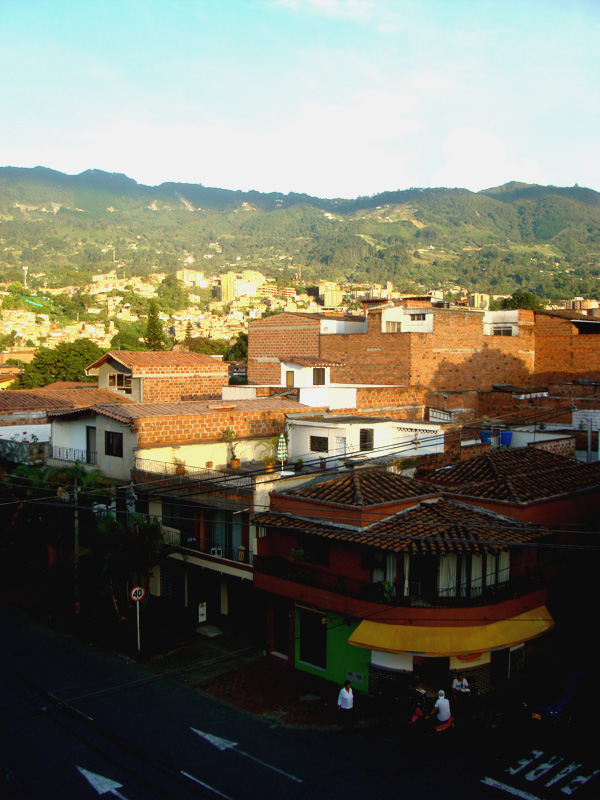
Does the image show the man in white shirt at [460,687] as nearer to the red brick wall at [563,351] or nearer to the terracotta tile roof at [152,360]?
the terracotta tile roof at [152,360]

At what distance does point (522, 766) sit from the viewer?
42.4ft

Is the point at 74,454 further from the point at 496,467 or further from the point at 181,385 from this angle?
the point at 496,467

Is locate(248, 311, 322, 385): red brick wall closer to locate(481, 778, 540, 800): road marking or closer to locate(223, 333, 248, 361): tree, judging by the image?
locate(481, 778, 540, 800): road marking

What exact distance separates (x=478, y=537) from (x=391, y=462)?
20.3 feet

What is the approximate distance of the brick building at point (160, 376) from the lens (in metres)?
34.4

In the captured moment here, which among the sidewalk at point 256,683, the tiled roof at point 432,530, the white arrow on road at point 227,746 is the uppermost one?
the tiled roof at point 432,530

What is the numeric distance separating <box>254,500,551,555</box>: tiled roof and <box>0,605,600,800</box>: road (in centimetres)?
371

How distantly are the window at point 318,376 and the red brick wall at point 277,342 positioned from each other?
16.5 ft

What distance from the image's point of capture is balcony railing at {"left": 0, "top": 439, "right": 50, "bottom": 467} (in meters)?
25.2

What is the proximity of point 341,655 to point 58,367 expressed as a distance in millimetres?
54996

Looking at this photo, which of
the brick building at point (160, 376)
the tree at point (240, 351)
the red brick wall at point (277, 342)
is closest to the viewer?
the brick building at point (160, 376)

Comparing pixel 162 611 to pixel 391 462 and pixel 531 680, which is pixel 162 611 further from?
pixel 531 680

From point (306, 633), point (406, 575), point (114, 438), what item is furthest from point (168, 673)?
point (114, 438)

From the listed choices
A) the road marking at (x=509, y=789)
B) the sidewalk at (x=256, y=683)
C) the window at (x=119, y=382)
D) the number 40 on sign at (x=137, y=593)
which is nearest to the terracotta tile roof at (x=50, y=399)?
the window at (x=119, y=382)
